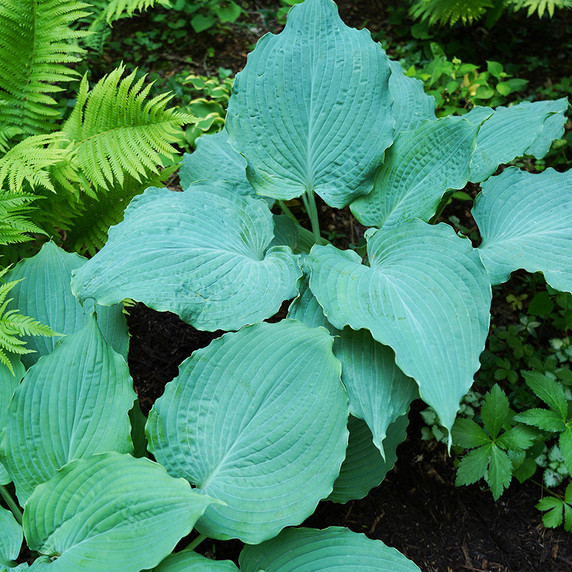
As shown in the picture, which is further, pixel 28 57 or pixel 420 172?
pixel 28 57

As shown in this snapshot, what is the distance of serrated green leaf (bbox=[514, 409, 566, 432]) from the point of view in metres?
1.93

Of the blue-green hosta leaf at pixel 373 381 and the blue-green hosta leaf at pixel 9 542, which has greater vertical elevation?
the blue-green hosta leaf at pixel 373 381

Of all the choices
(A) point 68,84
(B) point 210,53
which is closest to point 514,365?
(B) point 210,53

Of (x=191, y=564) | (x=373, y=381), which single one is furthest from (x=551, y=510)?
(x=191, y=564)

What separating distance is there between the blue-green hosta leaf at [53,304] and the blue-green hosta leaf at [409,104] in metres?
1.51

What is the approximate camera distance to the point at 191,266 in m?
1.87

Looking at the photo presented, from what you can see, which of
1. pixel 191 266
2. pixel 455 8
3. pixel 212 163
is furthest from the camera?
pixel 455 8

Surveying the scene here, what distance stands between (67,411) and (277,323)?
766 millimetres

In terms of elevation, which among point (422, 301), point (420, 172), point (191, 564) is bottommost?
point (191, 564)

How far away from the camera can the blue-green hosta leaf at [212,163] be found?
8.04 ft

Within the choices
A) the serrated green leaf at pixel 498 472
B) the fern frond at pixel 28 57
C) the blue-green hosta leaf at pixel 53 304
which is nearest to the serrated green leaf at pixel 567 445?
the serrated green leaf at pixel 498 472

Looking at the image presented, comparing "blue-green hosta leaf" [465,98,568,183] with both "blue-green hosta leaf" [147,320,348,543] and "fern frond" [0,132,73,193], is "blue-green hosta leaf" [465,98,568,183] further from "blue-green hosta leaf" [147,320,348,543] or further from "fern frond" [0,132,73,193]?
"fern frond" [0,132,73,193]

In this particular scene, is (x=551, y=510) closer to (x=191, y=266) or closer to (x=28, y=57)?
(x=191, y=266)

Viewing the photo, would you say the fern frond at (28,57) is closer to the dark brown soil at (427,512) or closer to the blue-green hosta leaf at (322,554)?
the dark brown soil at (427,512)
